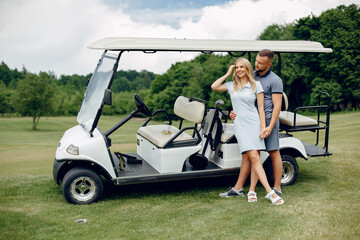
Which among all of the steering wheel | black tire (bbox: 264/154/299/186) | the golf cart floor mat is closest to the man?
black tire (bbox: 264/154/299/186)

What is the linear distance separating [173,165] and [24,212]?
75.8 inches

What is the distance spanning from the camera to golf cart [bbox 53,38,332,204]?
4.43m

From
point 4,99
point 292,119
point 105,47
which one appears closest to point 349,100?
point 292,119

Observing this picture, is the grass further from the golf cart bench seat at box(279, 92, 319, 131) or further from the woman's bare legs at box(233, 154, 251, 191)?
the golf cart bench seat at box(279, 92, 319, 131)

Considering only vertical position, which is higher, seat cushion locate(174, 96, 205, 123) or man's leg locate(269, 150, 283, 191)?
seat cushion locate(174, 96, 205, 123)

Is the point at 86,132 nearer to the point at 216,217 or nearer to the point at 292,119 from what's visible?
the point at 216,217

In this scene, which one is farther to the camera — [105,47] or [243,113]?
[243,113]

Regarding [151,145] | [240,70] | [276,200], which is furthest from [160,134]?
[276,200]

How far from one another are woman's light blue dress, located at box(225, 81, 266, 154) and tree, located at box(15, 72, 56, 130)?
36502 mm

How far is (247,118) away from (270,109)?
35 centimetres

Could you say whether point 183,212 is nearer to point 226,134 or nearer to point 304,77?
point 226,134

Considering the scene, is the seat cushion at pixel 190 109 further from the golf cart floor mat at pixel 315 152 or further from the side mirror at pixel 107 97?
the golf cart floor mat at pixel 315 152

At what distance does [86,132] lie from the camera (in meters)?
4.79

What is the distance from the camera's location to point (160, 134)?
5.14 m
